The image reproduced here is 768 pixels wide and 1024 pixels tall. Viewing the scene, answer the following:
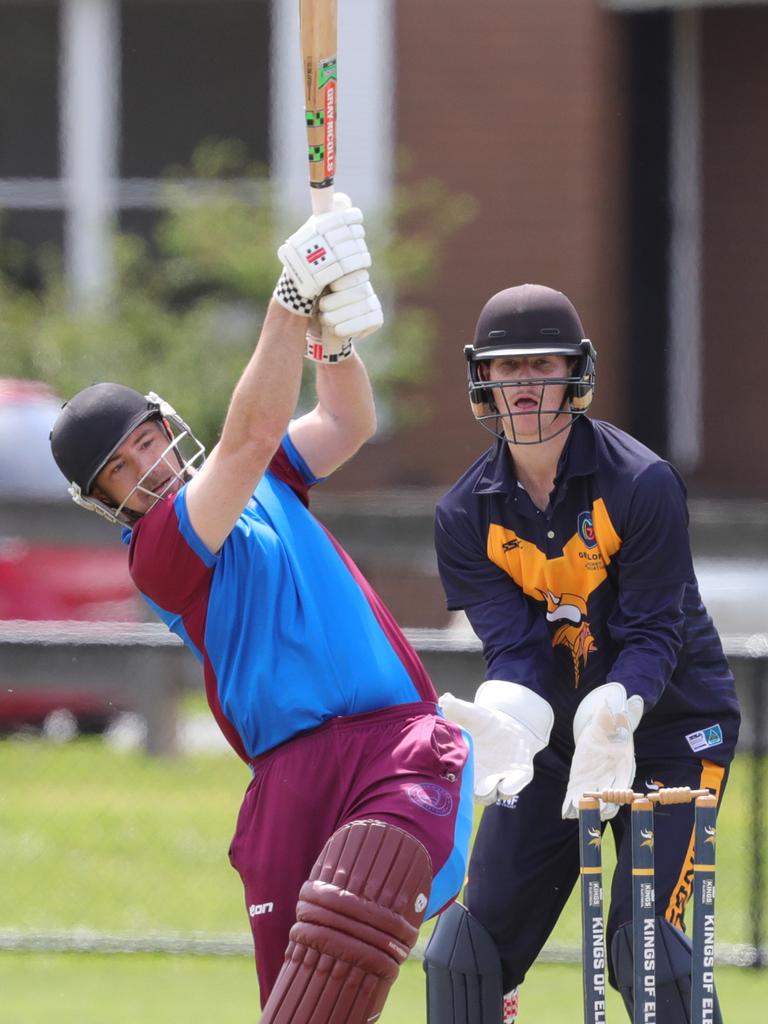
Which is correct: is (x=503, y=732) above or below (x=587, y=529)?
below

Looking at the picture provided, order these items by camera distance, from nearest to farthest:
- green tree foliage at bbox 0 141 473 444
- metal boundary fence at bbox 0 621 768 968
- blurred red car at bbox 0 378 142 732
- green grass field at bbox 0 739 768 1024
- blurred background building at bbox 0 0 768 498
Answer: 1. green grass field at bbox 0 739 768 1024
2. metal boundary fence at bbox 0 621 768 968
3. blurred red car at bbox 0 378 142 732
4. green tree foliage at bbox 0 141 473 444
5. blurred background building at bbox 0 0 768 498

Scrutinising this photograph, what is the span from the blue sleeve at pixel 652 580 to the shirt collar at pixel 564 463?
0.49ft

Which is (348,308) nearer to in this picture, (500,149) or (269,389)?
(269,389)

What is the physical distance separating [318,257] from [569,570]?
1067 millimetres

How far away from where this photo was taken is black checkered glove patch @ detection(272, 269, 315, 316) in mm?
4130

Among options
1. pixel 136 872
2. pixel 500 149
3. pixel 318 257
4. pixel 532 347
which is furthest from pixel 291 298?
pixel 500 149

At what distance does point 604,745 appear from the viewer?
173 inches

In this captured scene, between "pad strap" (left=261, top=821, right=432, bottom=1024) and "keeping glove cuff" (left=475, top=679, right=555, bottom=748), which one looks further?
"keeping glove cuff" (left=475, top=679, right=555, bottom=748)

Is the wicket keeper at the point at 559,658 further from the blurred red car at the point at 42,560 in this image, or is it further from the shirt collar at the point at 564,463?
the blurred red car at the point at 42,560

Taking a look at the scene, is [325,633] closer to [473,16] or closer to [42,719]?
[42,719]

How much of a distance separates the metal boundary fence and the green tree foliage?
5630 millimetres

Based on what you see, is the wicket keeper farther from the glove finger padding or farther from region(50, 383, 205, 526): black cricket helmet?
region(50, 383, 205, 526): black cricket helmet

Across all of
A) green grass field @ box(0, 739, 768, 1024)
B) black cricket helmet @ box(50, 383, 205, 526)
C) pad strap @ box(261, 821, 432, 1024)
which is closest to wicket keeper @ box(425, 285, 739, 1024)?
pad strap @ box(261, 821, 432, 1024)

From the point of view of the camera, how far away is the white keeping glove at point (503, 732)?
14.8 ft
